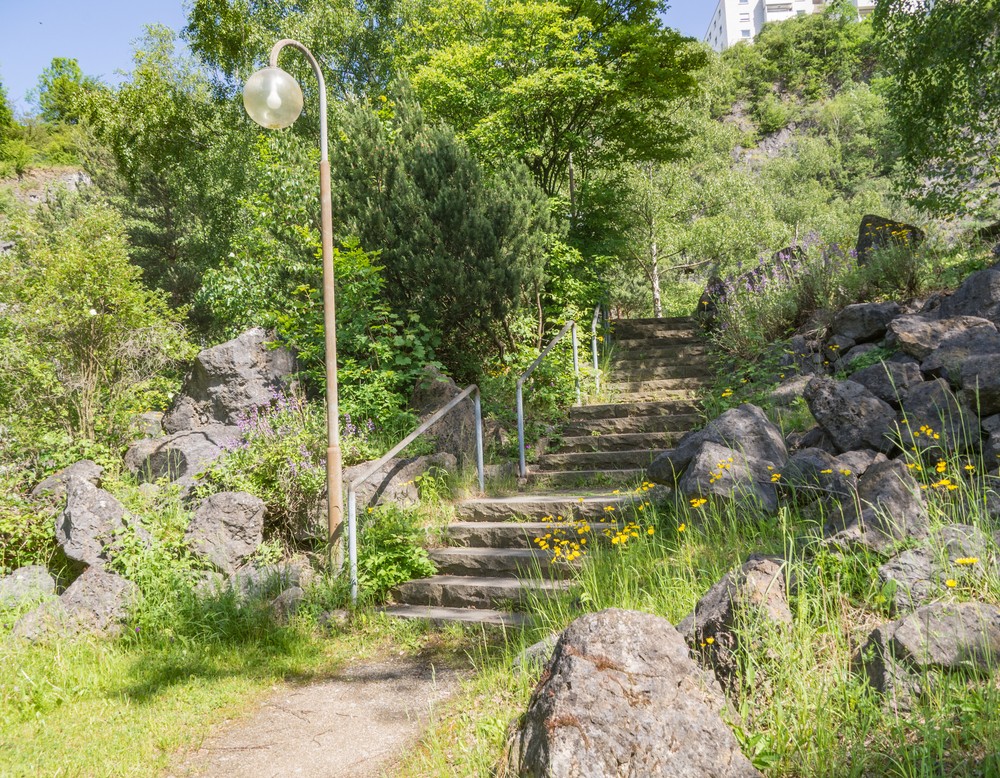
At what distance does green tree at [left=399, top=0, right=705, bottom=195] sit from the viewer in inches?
405

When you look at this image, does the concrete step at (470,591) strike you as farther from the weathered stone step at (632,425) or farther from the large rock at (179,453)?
the weathered stone step at (632,425)

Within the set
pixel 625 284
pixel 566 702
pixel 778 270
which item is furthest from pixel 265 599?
pixel 625 284

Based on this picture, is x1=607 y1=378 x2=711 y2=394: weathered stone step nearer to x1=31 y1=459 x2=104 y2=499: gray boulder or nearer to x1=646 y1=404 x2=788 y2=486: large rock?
x1=646 y1=404 x2=788 y2=486: large rock

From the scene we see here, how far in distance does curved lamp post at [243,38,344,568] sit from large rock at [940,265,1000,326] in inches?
214

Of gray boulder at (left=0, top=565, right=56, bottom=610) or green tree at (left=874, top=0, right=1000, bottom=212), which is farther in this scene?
green tree at (left=874, top=0, right=1000, bottom=212)

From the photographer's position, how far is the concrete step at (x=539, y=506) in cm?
586

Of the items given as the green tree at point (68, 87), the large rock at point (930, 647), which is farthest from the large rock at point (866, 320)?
the green tree at point (68, 87)

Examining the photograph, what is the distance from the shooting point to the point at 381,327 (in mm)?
7668

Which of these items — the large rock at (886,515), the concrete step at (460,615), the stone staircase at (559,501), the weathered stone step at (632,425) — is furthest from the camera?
the weathered stone step at (632,425)

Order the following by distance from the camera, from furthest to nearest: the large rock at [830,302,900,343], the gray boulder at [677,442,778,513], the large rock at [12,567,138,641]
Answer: the large rock at [830,302,900,343] → the large rock at [12,567,138,641] → the gray boulder at [677,442,778,513]

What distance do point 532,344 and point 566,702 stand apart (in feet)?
23.6

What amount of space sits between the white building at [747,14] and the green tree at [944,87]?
236 feet

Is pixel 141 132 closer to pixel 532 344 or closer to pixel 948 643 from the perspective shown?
pixel 532 344

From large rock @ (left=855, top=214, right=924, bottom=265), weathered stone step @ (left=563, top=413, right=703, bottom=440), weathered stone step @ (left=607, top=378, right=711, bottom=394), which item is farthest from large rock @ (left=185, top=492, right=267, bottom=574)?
large rock @ (left=855, top=214, right=924, bottom=265)
